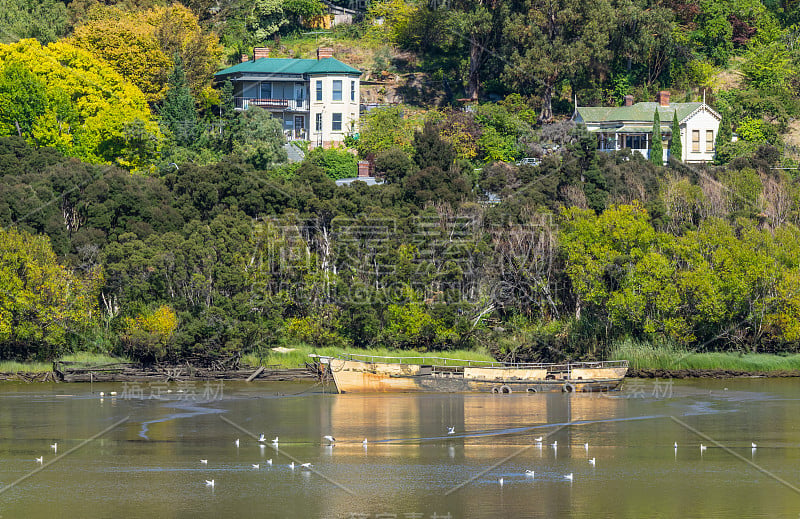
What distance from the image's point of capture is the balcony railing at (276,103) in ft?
397

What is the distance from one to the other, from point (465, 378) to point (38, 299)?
26.4 meters

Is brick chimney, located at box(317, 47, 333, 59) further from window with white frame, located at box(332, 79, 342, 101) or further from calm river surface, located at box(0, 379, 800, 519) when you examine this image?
calm river surface, located at box(0, 379, 800, 519)

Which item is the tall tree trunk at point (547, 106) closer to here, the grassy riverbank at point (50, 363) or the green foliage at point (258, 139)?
the green foliage at point (258, 139)

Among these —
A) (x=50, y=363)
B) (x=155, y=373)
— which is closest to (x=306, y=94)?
(x=155, y=373)

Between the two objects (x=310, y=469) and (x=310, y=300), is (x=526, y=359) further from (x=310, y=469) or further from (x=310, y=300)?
(x=310, y=469)

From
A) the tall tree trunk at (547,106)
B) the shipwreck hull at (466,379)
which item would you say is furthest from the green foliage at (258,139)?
the shipwreck hull at (466,379)

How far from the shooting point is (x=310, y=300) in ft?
259

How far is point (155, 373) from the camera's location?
74.7m

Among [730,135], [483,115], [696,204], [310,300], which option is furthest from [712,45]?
[310,300]

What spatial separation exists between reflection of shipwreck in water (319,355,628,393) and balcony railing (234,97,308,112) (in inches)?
2129

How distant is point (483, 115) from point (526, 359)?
129 ft

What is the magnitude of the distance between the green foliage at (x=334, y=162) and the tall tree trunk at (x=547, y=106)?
20.5 meters

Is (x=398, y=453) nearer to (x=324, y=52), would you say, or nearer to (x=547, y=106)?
(x=547, y=106)

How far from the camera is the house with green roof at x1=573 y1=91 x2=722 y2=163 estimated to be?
369 feet
